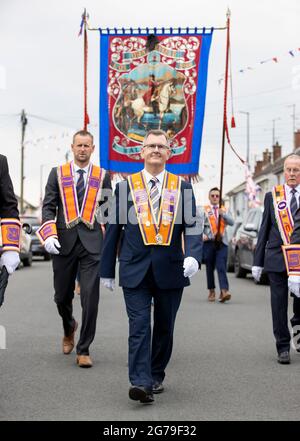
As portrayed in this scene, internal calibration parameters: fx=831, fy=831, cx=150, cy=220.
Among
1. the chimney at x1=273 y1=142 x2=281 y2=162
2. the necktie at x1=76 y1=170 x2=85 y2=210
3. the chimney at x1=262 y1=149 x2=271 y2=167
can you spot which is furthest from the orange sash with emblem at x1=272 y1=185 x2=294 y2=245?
the chimney at x1=262 y1=149 x2=271 y2=167

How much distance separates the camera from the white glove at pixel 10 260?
547 cm

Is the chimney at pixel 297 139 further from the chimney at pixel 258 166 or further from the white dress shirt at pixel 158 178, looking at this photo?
the white dress shirt at pixel 158 178

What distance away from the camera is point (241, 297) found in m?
14.4

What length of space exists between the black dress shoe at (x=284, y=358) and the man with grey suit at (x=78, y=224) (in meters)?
1.68

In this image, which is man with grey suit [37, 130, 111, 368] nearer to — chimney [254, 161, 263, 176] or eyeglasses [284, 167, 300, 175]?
eyeglasses [284, 167, 300, 175]

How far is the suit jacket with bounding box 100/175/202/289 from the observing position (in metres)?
5.79

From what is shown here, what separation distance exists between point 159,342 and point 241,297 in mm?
8515

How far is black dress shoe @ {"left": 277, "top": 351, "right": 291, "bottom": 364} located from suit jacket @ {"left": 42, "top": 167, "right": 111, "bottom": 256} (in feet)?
6.15

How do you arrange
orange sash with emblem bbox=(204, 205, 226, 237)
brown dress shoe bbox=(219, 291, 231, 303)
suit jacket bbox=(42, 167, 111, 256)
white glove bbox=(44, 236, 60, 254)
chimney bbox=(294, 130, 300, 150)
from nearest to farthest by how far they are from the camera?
white glove bbox=(44, 236, 60, 254) < suit jacket bbox=(42, 167, 111, 256) < brown dress shoe bbox=(219, 291, 231, 303) < orange sash with emblem bbox=(204, 205, 226, 237) < chimney bbox=(294, 130, 300, 150)

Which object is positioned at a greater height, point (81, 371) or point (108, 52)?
point (108, 52)

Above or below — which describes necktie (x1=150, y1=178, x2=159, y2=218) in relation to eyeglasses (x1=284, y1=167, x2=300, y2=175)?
below
